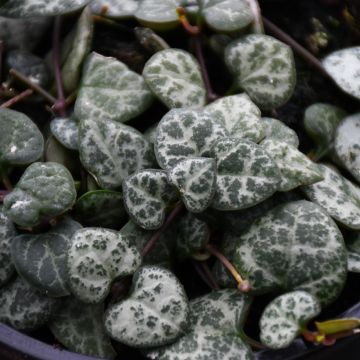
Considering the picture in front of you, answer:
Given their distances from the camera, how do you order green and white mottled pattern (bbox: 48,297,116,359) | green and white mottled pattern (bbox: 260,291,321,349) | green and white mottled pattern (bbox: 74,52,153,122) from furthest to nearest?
1. green and white mottled pattern (bbox: 74,52,153,122)
2. green and white mottled pattern (bbox: 48,297,116,359)
3. green and white mottled pattern (bbox: 260,291,321,349)

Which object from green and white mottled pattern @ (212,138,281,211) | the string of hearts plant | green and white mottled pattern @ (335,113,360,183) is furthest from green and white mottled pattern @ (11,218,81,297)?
green and white mottled pattern @ (335,113,360,183)

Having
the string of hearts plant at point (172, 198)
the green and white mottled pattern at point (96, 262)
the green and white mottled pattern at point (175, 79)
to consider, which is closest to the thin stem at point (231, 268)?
the string of hearts plant at point (172, 198)

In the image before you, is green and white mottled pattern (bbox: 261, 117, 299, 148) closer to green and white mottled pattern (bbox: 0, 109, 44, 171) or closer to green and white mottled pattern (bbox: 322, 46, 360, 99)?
green and white mottled pattern (bbox: 322, 46, 360, 99)

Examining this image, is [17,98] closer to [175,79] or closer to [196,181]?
[175,79]

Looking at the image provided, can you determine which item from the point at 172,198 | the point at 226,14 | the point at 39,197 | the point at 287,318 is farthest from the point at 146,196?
the point at 226,14

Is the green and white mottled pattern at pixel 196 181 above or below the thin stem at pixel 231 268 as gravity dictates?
above

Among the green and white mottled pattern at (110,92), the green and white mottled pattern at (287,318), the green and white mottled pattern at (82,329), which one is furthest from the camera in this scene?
the green and white mottled pattern at (110,92)

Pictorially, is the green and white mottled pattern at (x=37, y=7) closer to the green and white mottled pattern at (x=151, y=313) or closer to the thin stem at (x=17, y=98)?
the thin stem at (x=17, y=98)
